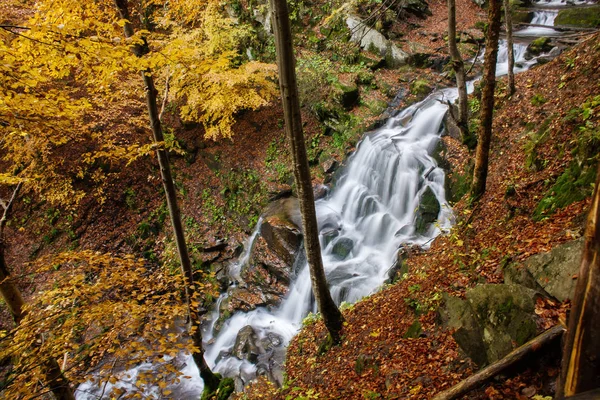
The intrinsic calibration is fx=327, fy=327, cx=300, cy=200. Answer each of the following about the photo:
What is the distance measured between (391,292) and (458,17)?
16.0 meters

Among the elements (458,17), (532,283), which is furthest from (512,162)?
(458,17)

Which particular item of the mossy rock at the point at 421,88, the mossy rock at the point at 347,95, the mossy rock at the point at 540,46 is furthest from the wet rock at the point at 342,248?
the mossy rock at the point at 540,46

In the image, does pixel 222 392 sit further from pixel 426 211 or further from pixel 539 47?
pixel 539 47

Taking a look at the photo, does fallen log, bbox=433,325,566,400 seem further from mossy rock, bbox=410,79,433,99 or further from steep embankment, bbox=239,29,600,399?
mossy rock, bbox=410,79,433,99

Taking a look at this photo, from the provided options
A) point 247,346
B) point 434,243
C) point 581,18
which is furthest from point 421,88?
point 247,346

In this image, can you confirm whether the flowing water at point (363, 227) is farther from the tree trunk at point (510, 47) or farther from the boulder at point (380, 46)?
the boulder at point (380, 46)

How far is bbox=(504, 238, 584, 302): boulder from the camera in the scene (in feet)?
10.4

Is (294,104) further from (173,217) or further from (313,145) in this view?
(313,145)

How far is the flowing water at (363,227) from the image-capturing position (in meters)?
9.01

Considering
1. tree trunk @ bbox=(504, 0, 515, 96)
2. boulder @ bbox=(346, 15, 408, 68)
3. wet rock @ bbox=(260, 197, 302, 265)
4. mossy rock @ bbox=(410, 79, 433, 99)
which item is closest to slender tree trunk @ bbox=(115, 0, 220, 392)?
wet rock @ bbox=(260, 197, 302, 265)

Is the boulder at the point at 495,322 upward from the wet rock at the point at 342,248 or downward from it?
upward

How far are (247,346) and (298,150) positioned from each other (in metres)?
6.75

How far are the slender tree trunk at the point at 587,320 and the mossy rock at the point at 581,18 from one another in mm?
13951

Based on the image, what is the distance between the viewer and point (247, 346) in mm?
9148
